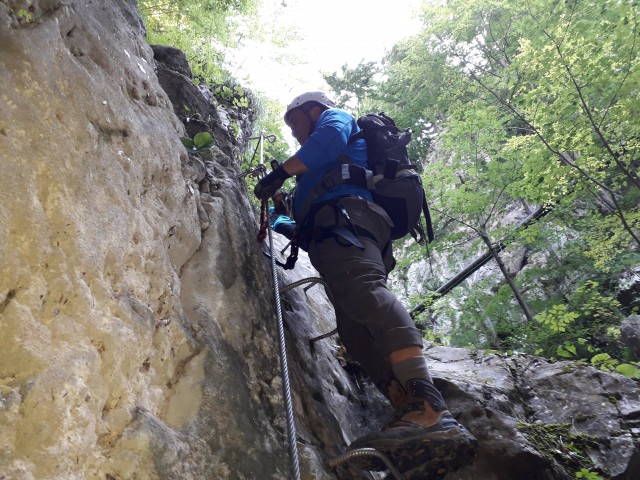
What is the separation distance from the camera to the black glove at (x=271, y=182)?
4.09m

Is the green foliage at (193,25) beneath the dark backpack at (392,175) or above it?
above

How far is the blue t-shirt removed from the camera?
4.09 meters

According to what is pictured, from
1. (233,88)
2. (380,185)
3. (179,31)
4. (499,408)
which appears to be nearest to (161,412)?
(380,185)

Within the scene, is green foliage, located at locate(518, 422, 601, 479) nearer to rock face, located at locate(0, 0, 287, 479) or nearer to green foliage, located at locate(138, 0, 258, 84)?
rock face, located at locate(0, 0, 287, 479)

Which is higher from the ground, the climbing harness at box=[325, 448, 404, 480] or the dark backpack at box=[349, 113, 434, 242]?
the dark backpack at box=[349, 113, 434, 242]

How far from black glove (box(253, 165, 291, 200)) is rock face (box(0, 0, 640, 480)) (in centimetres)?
37

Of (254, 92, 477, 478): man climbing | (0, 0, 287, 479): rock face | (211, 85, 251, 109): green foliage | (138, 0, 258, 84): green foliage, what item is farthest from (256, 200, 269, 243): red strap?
(211, 85, 251, 109): green foliage

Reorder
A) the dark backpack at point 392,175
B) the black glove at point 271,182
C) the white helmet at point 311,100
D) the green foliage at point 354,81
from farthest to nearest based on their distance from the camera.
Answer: the green foliage at point 354,81, the white helmet at point 311,100, the dark backpack at point 392,175, the black glove at point 271,182

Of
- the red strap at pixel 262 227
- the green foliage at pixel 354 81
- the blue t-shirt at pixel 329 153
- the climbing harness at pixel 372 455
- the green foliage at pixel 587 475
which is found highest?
the green foliage at pixel 354 81

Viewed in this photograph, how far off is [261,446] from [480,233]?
773cm

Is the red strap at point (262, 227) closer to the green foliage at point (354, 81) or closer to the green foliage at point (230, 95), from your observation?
the green foliage at point (230, 95)

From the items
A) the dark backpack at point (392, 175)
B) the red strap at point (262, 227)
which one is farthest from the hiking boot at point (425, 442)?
the red strap at point (262, 227)

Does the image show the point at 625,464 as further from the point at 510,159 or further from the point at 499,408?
the point at 510,159

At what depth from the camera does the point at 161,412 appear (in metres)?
2.42
